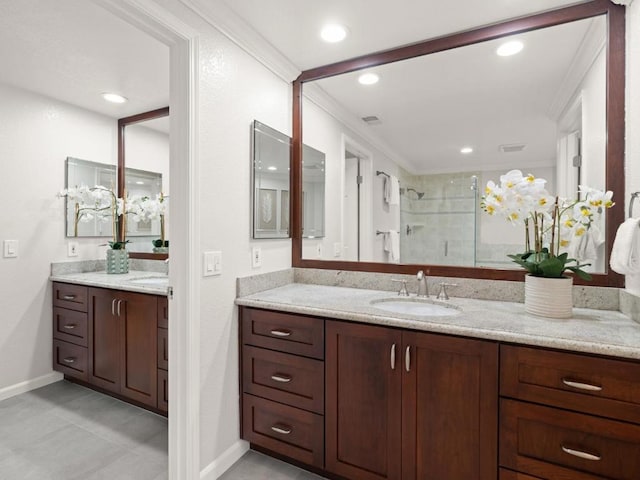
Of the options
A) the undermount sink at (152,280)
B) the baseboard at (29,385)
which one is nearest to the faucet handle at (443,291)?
the undermount sink at (152,280)

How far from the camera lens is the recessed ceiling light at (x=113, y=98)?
2.70m

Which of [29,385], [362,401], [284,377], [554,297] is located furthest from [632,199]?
[29,385]

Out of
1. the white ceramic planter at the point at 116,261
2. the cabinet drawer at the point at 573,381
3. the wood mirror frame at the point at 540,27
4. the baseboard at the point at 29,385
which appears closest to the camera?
the cabinet drawer at the point at 573,381

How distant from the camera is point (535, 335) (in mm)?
1172

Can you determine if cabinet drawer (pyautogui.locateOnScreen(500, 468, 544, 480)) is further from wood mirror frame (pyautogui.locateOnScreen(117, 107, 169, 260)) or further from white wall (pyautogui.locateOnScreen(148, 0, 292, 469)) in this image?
wood mirror frame (pyautogui.locateOnScreen(117, 107, 169, 260))

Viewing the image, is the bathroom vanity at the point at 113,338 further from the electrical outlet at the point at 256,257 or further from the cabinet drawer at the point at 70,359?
the electrical outlet at the point at 256,257

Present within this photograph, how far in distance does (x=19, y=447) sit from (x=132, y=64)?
242 cm

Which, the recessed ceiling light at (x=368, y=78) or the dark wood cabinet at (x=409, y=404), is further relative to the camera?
the recessed ceiling light at (x=368, y=78)

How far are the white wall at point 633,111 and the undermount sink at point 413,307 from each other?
30.6 inches

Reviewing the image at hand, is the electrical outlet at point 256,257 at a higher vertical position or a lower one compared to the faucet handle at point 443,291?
higher

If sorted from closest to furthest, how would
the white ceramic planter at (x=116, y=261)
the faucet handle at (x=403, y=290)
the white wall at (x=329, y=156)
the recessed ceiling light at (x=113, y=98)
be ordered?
the faucet handle at (x=403, y=290), the white wall at (x=329, y=156), the recessed ceiling light at (x=113, y=98), the white ceramic planter at (x=116, y=261)

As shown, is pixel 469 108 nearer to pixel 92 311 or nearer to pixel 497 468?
pixel 497 468

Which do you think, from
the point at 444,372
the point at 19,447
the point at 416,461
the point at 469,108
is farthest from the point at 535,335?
the point at 19,447

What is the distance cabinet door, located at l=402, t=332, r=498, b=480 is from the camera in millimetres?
1244
